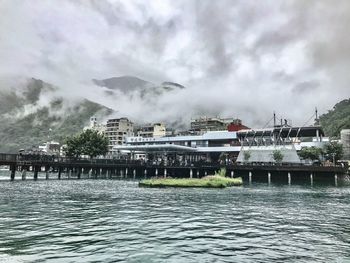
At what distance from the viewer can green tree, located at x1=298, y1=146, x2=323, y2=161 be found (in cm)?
12675

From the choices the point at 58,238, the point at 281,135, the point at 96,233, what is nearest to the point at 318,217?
the point at 96,233

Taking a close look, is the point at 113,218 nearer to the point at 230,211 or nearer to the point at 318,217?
the point at 230,211

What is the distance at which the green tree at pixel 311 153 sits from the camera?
A: 416 ft

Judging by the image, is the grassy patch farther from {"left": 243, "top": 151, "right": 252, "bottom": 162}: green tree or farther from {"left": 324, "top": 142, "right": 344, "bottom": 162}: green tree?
{"left": 324, "top": 142, "right": 344, "bottom": 162}: green tree

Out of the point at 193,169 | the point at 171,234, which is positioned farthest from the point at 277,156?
the point at 171,234

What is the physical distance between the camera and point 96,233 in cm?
2323

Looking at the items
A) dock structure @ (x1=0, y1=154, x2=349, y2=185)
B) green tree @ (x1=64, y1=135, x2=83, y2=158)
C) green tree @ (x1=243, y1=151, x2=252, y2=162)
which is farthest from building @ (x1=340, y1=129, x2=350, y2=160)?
green tree @ (x1=64, y1=135, x2=83, y2=158)

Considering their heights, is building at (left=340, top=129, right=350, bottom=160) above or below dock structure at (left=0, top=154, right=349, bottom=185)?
above

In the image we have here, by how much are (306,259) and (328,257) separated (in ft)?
4.54

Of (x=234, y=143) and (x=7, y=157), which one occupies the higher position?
(x=234, y=143)

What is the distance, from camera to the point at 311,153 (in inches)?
4990

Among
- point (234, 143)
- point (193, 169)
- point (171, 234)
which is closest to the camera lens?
point (171, 234)

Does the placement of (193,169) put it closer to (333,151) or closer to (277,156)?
(277,156)

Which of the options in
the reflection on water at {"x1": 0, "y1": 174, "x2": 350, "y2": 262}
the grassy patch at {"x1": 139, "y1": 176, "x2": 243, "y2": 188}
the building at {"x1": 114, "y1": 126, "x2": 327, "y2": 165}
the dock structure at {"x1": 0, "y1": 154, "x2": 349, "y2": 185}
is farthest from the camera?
the building at {"x1": 114, "y1": 126, "x2": 327, "y2": 165}
